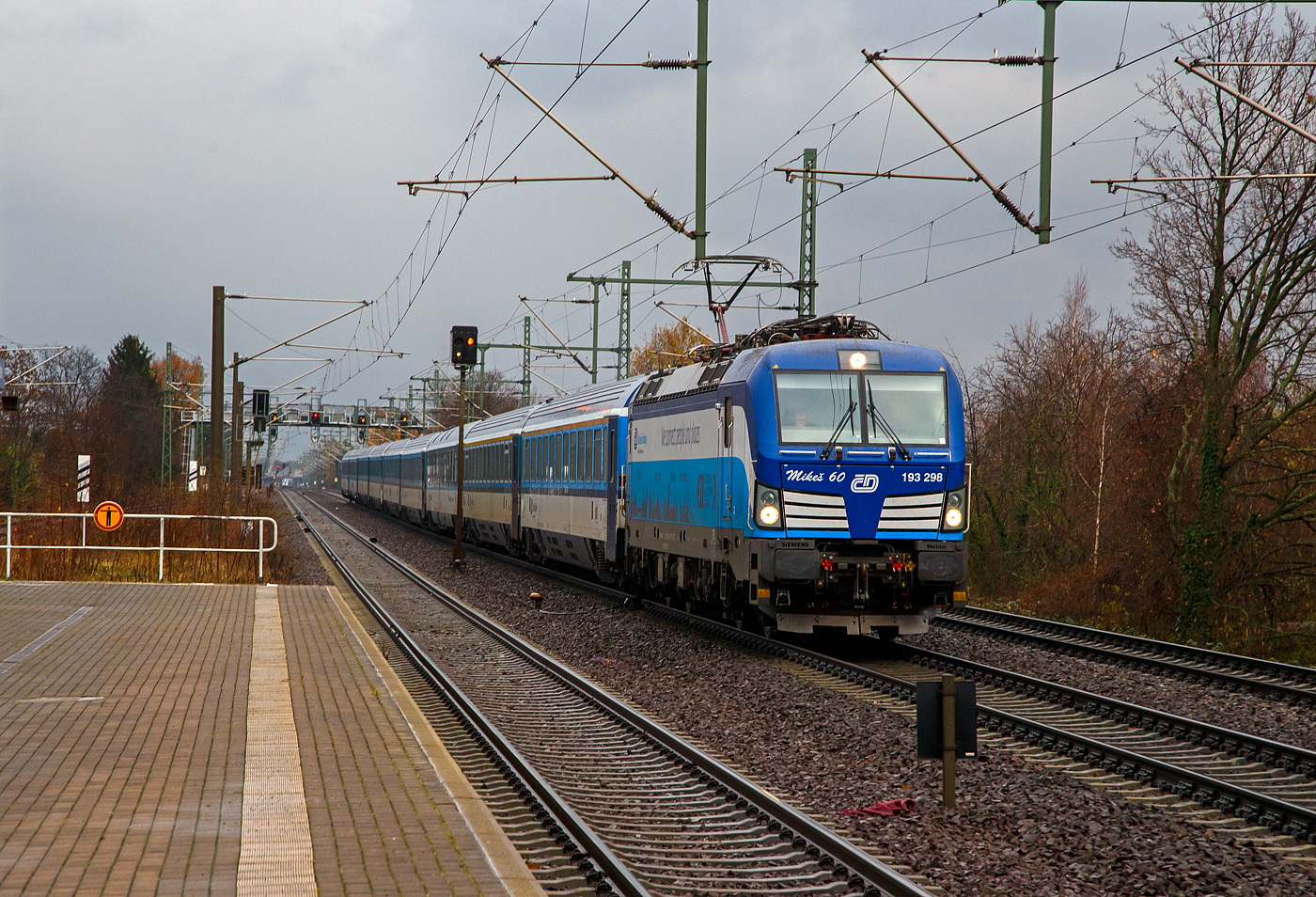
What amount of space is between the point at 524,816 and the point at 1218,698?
7204mm

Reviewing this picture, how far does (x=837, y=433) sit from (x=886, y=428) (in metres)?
0.59

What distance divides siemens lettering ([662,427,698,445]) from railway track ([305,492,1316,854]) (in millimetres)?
3822

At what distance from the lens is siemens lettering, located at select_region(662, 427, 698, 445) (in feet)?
53.2

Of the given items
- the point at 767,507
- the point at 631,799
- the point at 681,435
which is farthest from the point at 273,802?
the point at 681,435

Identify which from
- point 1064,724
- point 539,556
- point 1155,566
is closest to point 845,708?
point 1064,724

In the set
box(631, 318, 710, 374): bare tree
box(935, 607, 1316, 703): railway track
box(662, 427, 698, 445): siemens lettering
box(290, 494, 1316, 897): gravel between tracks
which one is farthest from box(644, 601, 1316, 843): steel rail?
box(631, 318, 710, 374): bare tree

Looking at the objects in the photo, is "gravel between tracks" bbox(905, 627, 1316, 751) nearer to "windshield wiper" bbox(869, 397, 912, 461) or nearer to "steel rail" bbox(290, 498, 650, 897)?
"windshield wiper" bbox(869, 397, 912, 461)

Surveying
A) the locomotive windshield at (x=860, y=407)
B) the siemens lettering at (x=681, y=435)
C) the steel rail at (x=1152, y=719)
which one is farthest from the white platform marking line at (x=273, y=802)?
the siemens lettering at (x=681, y=435)

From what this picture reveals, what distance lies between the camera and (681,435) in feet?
55.4

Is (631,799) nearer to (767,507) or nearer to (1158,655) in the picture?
(767,507)

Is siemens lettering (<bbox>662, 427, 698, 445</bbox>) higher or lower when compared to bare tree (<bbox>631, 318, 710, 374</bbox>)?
lower

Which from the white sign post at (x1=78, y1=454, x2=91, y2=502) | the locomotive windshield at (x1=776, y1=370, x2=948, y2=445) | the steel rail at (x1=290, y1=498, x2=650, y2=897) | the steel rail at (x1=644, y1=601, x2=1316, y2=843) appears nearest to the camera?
the steel rail at (x1=290, y1=498, x2=650, y2=897)

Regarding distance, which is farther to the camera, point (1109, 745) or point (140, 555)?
point (140, 555)

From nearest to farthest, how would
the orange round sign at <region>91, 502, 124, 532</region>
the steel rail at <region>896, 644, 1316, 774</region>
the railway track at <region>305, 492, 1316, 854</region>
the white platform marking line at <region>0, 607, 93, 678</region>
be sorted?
the railway track at <region>305, 492, 1316, 854</region> → the steel rail at <region>896, 644, 1316, 774</region> → the white platform marking line at <region>0, 607, 93, 678</region> → the orange round sign at <region>91, 502, 124, 532</region>
